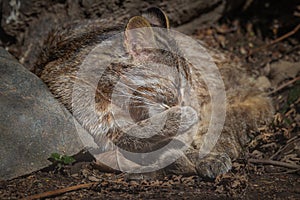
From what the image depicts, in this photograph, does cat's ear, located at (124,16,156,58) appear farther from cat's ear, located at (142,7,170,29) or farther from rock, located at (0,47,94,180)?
rock, located at (0,47,94,180)

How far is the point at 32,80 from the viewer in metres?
4.81

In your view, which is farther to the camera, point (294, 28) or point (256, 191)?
point (294, 28)

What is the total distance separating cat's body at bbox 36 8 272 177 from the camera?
453 cm

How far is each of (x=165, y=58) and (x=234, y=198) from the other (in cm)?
132

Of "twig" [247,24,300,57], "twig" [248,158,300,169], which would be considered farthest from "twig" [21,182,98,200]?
"twig" [247,24,300,57]

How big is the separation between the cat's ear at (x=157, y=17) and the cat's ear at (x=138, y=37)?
0.36 metres

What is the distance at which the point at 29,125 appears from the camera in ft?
14.5

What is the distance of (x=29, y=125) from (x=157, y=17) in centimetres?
161

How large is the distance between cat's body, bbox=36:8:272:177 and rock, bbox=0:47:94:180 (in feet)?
0.50

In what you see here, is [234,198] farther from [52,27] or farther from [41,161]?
[52,27]

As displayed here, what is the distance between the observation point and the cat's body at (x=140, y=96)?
4531mm

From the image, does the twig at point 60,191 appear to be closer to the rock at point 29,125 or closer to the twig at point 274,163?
the rock at point 29,125

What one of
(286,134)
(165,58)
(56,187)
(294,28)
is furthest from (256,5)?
(56,187)

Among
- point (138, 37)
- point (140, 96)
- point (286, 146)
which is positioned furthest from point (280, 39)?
point (140, 96)
